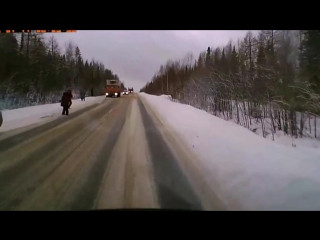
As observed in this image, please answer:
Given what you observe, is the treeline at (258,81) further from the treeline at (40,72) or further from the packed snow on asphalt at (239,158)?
the treeline at (40,72)

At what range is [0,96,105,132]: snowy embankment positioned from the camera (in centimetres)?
355

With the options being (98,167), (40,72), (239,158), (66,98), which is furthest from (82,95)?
(239,158)

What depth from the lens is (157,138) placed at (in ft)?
12.8

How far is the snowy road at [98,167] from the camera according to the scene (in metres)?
2.99

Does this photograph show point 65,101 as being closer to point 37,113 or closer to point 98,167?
point 37,113

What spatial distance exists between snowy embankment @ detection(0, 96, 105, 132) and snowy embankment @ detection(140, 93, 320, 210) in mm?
1172

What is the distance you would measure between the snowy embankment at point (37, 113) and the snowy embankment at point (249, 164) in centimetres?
117

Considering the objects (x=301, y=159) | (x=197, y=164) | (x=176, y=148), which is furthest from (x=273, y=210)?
(x=176, y=148)

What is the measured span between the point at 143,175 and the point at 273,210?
4.55 feet

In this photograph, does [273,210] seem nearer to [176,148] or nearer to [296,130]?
[296,130]
